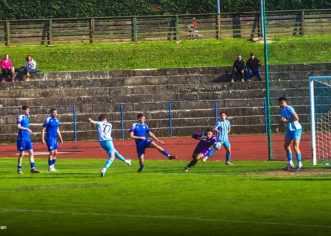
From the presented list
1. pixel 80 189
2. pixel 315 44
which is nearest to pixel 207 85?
pixel 315 44

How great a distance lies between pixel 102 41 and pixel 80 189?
41.4 m

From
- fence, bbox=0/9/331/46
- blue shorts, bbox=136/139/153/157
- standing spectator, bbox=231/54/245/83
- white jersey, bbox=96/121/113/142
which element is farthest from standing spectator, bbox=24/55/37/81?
white jersey, bbox=96/121/113/142

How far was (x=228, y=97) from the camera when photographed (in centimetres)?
→ 5609

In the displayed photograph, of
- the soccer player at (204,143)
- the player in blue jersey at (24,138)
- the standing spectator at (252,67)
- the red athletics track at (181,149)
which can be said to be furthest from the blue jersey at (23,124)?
the standing spectator at (252,67)

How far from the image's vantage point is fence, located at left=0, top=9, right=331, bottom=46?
67.1m

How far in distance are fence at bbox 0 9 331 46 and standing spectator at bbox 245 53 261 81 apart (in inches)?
412

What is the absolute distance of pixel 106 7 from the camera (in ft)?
260

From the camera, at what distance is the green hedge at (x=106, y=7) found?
77.1 meters

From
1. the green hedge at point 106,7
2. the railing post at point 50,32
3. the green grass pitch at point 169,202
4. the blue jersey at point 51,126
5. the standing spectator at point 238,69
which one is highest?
the green hedge at point 106,7

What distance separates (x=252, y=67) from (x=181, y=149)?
10255 mm

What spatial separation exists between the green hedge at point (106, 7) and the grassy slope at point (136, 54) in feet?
35.1

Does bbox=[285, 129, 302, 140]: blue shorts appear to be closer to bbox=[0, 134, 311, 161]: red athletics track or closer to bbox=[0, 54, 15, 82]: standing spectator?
bbox=[0, 134, 311, 161]: red athletics track

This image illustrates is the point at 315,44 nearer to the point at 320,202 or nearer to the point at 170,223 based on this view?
the point at 320,202

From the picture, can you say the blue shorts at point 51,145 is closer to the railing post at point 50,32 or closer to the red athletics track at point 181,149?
the red athletics track at point 181,149
